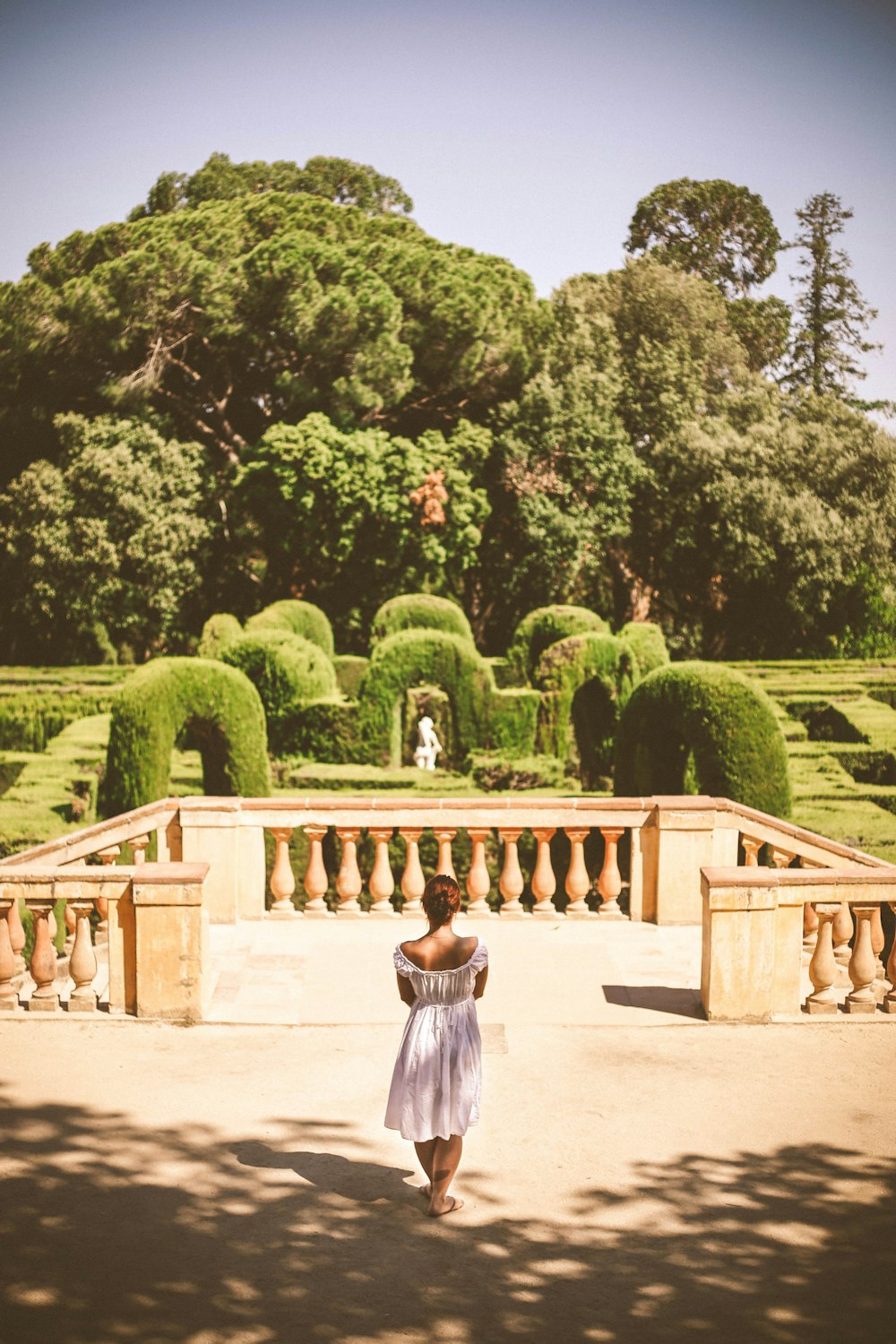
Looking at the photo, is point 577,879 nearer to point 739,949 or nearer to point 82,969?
point 739,949

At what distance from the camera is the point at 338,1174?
611 centimetres

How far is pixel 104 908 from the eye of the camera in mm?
8227

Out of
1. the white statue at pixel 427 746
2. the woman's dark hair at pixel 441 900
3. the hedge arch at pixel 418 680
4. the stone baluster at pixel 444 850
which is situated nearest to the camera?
the woman's dark hair at pixel 441 900

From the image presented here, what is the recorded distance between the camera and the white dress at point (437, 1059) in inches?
225

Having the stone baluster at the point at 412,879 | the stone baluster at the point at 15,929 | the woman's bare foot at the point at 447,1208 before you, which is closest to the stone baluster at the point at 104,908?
the stone baluster at the point at 15,929

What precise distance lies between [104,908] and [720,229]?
48116 mm

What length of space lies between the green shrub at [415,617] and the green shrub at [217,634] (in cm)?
343

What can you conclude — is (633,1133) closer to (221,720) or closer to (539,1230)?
(539,1230)

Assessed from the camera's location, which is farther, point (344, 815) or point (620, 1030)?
point (344, 815)

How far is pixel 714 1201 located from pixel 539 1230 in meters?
0.80

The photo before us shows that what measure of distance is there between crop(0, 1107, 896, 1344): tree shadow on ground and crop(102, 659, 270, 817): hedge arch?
851 cm

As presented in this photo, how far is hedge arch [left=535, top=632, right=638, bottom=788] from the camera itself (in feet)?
81.9

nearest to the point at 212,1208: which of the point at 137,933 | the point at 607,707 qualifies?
the point at 137,933

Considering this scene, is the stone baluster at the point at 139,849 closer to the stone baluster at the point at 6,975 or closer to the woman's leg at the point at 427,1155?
the stone baluster at the point at 6,975
